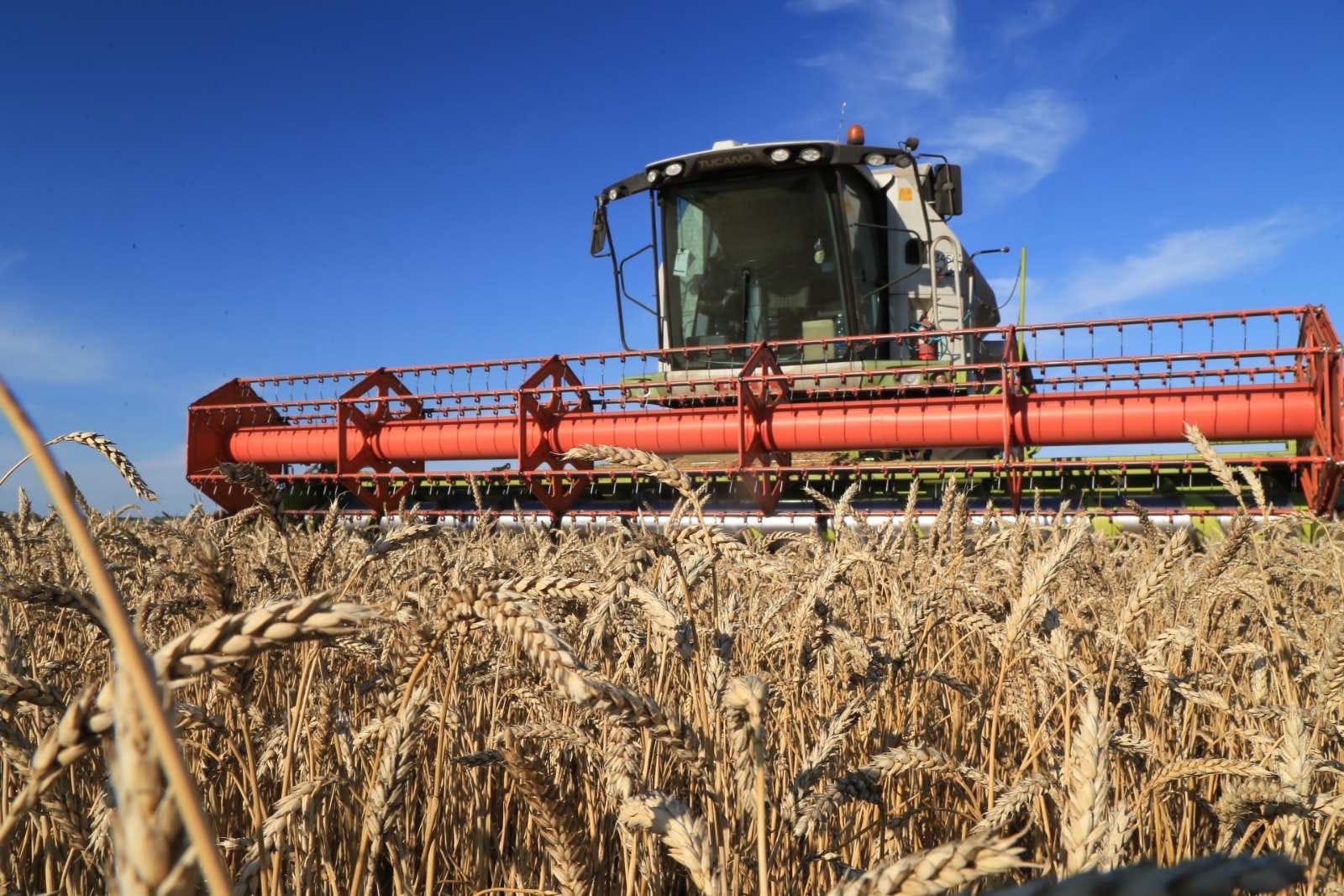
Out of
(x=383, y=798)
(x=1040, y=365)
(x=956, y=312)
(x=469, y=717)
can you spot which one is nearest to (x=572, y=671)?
(x=383, y=798)

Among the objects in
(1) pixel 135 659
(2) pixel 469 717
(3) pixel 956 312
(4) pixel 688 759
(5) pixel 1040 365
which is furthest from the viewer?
(3) pixel 956 312

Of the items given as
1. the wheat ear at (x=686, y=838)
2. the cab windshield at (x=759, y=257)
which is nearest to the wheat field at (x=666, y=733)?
the wheat ear at (x=686, y=838)

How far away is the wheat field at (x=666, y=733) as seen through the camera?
0.68 metres

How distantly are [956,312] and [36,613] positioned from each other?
887cm

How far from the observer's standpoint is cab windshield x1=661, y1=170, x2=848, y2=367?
29.7ft

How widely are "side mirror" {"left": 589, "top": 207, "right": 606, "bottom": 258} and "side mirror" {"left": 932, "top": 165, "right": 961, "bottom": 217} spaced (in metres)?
2.96

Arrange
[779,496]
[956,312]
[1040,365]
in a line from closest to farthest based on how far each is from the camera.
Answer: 1. [1040,365]
2. [779,496]
3. [956,312]

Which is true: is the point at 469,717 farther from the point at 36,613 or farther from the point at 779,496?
the point at 779,496

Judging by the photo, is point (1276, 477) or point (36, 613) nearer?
point (36, 613)

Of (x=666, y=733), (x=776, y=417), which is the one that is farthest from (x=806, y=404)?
(x=666, y=733)

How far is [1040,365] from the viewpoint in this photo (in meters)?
7.57

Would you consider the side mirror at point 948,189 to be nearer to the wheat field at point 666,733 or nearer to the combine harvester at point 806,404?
the combine harvester at point 806,404

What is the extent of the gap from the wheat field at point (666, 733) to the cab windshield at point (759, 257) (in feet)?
19.9


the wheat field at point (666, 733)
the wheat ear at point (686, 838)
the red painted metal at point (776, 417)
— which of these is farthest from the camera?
the red painted metal at point (776, 417)
